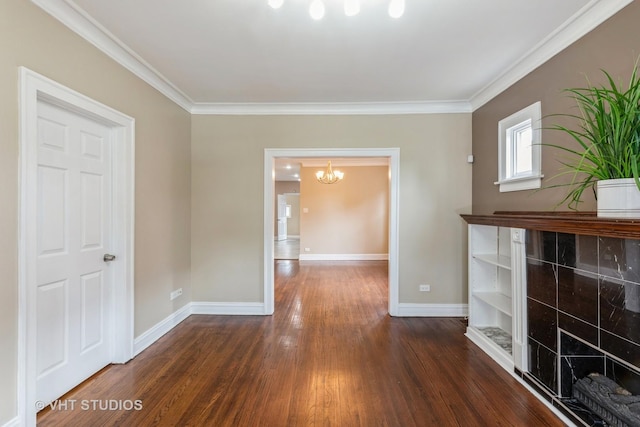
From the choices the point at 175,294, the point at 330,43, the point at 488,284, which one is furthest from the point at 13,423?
the point at 488,284

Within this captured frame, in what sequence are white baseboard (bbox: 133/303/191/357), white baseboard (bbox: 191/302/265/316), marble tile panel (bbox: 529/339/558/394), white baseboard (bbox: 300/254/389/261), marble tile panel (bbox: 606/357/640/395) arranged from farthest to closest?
white baseboard (bbox: 300/254/389/261)
white baseboard (bbox: 191/302/265/316)
white baseboard (bbox: 133/303/191/357)
marble tile panel (bbox: 529/339/558/394)
marble tile panel (bbox: 606/357/640/395)

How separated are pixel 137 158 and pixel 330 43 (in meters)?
2.01

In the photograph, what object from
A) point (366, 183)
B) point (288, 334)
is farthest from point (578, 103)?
point (366, 183)

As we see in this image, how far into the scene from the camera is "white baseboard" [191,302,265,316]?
11.9 feet

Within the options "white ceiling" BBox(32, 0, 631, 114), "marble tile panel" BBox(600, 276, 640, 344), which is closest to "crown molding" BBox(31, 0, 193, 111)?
"white ceiling" BBox(32, 0, 631, 114)

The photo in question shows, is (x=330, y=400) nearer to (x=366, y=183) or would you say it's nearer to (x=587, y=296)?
(x=587, y=296)

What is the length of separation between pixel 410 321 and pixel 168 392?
102 inches

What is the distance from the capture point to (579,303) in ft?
5.79

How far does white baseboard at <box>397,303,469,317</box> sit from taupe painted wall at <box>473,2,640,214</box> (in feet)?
4.09

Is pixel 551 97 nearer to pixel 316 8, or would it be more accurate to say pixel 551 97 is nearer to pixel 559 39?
pixel 559 39

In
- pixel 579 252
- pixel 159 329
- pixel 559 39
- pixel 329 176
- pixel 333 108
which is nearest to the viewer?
pixel 579 252

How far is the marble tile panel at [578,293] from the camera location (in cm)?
167

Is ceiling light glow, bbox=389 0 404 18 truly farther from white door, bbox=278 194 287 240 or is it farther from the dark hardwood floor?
white door, bbox=278 194 287 240

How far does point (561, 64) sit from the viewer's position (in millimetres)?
2189
